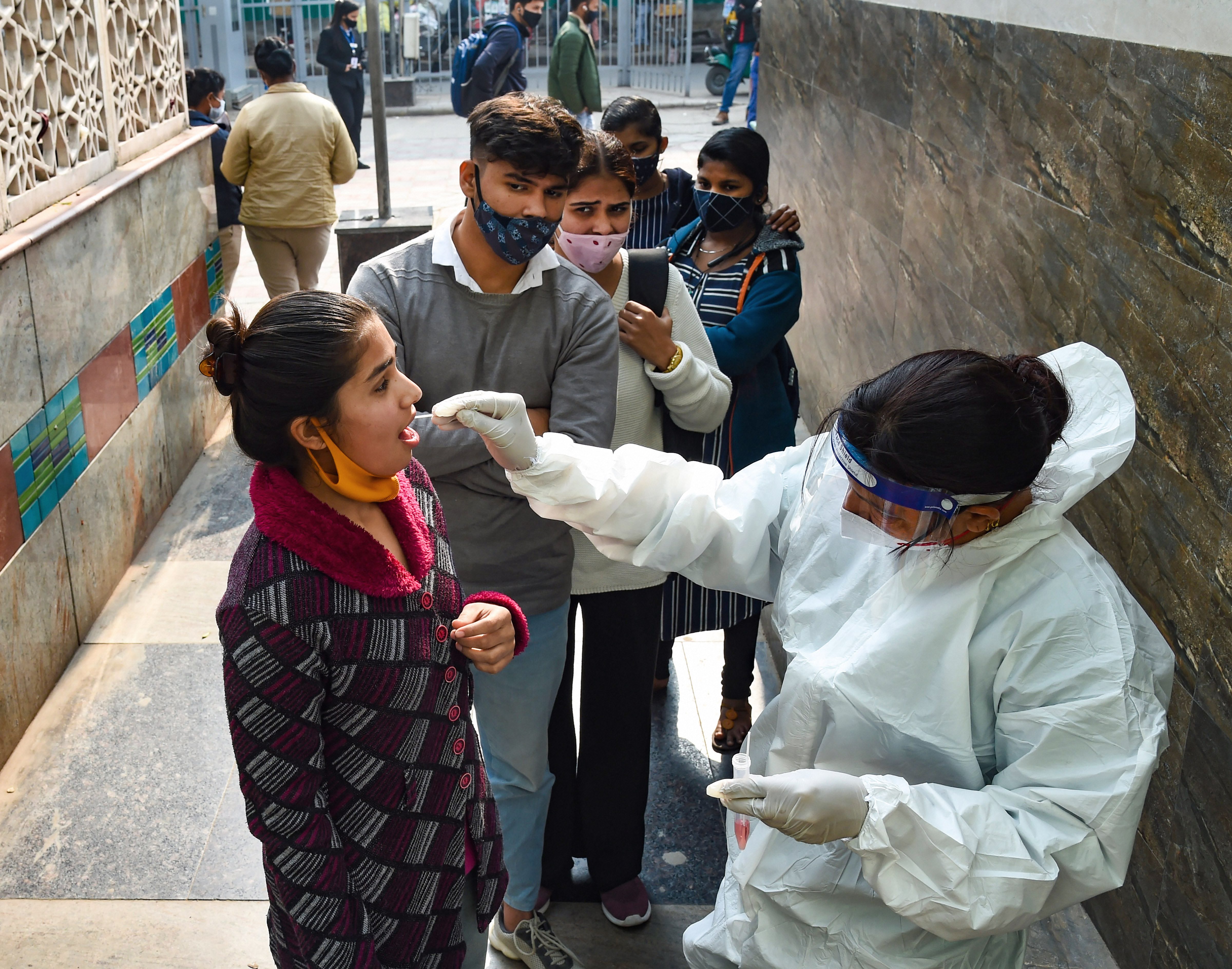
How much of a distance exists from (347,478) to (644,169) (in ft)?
8.24

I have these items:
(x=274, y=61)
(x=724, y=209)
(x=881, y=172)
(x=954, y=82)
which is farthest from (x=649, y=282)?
(x=274, y=61)

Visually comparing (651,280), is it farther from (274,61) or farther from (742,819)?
(274,61)

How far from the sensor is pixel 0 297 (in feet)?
11.1

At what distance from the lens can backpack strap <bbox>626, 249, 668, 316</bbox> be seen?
2734 millimetres

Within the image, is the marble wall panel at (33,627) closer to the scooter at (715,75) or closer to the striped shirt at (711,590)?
the striped shirt at (711,590)

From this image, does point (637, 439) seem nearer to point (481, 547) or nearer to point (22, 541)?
point (481, 547)

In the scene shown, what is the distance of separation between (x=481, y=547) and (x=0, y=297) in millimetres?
1926

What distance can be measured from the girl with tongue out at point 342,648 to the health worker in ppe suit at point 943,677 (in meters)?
0.18

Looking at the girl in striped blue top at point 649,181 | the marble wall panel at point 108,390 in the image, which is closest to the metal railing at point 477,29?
the marble wall panel at point 108,390

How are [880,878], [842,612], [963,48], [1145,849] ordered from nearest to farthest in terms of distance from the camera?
[880,878]
[842,612]
[1145,849]
[963,48]

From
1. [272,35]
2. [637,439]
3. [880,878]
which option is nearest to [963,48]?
[637,439]

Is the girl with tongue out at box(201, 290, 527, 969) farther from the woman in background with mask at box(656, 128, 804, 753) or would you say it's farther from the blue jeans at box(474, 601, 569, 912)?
the woman in background with mask at box(656, 128, 804, 753)

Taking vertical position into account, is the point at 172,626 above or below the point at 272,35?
below

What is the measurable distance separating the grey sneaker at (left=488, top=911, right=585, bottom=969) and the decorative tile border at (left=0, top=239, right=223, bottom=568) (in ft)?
6.01
